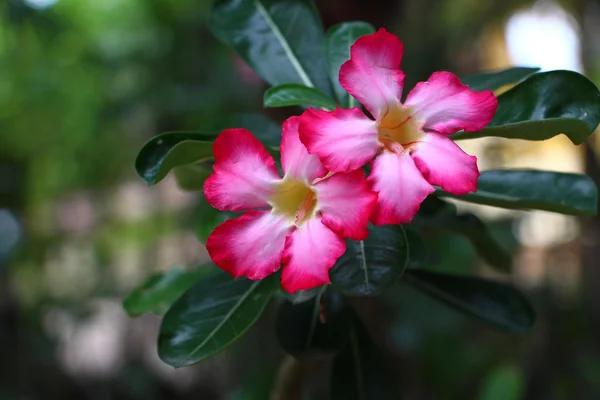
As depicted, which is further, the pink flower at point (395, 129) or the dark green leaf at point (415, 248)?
the dark green leaf at point (415, 248)

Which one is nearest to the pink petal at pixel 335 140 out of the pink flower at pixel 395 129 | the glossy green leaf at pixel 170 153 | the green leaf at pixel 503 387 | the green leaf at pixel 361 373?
the pink flower at pixel 395 129

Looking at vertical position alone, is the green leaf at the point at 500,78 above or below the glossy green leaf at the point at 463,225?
above

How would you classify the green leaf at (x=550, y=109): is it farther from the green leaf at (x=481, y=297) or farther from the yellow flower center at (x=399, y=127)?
A: the green leaf at (x=481, y=297)

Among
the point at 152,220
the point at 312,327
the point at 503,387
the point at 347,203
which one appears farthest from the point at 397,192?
the point at 152,220

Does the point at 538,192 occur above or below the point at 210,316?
below


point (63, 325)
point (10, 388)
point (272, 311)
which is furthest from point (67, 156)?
point (272, 311)

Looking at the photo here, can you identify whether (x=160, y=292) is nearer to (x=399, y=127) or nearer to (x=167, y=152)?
(x=167, y=152)

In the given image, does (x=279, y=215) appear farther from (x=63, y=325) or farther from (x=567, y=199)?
(x=63, y=325)
